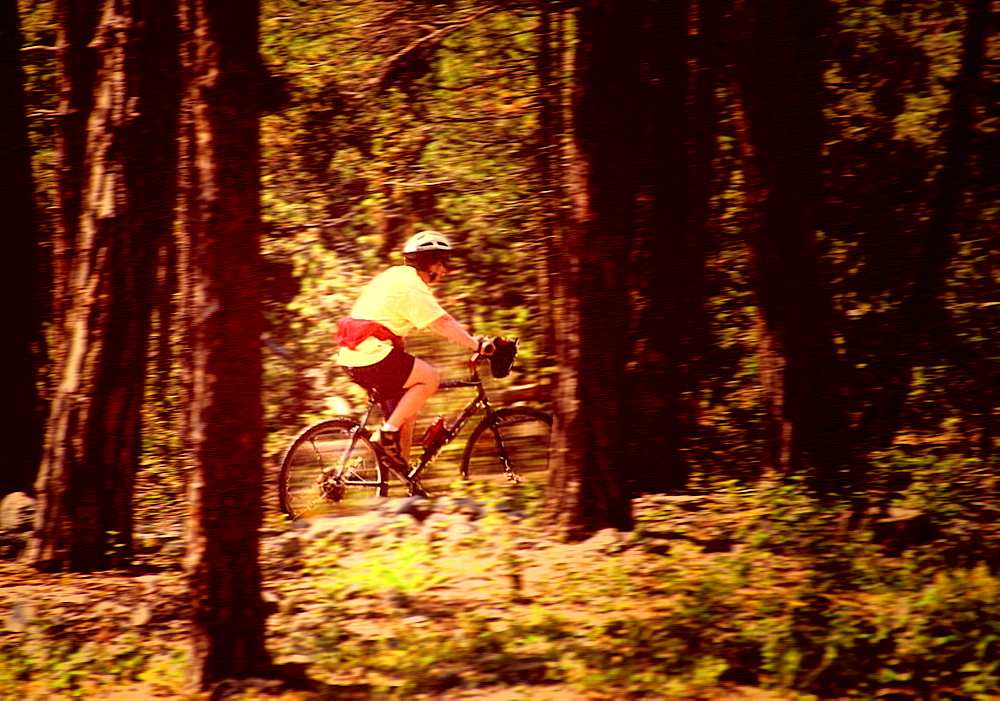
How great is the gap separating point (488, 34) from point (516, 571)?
606cm

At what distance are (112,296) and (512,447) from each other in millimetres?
3542

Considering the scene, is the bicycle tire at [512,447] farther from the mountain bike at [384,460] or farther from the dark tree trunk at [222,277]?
the dark tree trunk at [222,277]

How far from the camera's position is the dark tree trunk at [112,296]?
30.4 ft

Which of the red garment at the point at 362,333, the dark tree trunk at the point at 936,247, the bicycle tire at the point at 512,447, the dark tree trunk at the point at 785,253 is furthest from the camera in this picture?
the dark tree trunk at the point at 936,247

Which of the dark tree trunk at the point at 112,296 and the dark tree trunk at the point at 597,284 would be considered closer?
the dark tree trunk at the point at 597,284

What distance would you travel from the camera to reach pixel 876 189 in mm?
12180

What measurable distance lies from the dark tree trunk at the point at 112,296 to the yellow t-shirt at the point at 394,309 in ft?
5.85

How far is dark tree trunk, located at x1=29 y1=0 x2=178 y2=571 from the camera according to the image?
30.4ft

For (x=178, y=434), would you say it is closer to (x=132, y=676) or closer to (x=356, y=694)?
(x=132, y=676)

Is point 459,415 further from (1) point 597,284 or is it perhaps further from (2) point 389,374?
(1) point 597,284

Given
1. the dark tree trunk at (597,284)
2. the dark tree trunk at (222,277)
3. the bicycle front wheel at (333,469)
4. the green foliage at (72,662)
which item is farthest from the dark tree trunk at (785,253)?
the green foliage at (72,662)

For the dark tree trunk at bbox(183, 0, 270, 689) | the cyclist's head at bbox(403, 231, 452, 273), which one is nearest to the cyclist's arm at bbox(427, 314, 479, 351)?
the cyclist's head at bbox(403, 231, 452, 273)

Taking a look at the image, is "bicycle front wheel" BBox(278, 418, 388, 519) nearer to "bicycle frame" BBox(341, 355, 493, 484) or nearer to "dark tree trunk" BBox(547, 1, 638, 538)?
"bicycle frame" BBox(341, 355, 493, 484)

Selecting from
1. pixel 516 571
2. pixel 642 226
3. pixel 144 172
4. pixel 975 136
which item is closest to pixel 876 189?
pixel 975 136
